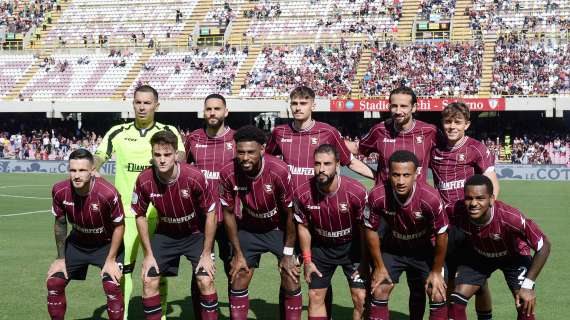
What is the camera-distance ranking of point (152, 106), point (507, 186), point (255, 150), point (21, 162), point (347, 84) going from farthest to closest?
point (347, 84) < point (21, 162) < point (507, 186) < point (152, 106) < point (255, 150)

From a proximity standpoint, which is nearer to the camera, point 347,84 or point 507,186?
point 507,186

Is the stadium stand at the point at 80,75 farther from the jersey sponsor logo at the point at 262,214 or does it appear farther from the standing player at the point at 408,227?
the standing player at the point at 408,227

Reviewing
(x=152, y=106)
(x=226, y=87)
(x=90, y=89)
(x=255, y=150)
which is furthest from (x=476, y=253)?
(x=90, y=89)

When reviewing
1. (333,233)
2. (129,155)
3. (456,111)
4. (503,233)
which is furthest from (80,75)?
(503,233)

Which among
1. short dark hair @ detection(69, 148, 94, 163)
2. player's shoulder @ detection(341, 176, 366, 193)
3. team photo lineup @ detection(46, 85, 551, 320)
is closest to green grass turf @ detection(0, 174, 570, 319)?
team photo lineup @ detection(46, 85, 551, 320)

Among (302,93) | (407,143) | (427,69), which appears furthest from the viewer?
(427,69)

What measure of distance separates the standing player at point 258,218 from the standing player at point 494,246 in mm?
1651

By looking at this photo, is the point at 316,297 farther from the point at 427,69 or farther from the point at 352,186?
the point at 427,69

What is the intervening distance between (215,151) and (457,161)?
2.68 metres

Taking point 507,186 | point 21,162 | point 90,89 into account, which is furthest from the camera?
point 90,89

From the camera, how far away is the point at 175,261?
24.8 feet

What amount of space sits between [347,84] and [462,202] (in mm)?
35790

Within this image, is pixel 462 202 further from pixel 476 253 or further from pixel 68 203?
pixel 68 203

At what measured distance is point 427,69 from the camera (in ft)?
139
